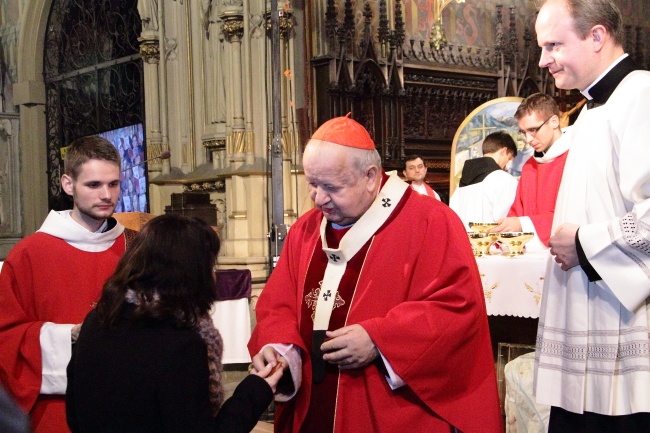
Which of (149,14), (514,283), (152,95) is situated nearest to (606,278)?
(514,283)

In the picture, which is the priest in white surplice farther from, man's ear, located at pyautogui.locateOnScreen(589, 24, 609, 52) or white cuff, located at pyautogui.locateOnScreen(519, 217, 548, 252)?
white cuff, located at pyautogui.locateOnScreen(519, 217, 548, 252)

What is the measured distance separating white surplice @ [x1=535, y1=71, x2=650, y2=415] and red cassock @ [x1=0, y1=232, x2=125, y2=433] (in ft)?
5.25

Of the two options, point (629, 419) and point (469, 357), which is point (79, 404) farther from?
point (629, 419)

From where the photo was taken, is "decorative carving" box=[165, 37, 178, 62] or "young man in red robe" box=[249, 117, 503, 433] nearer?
"young man in red robe" box=[249, 117, 503, 433]

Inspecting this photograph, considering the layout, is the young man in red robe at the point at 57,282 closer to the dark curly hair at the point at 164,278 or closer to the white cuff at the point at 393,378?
the dark curly hair at the point at 164,278

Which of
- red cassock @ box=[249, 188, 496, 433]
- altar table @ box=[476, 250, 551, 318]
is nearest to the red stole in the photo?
red cassock @ box=[249, 188, 496, 433]

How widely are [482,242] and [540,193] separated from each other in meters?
0.61

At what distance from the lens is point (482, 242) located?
421cm

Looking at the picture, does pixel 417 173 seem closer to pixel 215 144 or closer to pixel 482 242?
pixel 215 144

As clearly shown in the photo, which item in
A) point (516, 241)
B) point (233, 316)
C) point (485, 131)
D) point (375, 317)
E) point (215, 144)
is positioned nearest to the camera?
point (375, 317)

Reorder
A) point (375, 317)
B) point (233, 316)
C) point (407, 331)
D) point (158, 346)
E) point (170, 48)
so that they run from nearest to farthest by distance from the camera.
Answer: point (158, 346) → point (407, 331) → point (375, 317) → point (233, 316) → point (170, 48)

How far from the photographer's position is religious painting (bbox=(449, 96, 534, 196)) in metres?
6.03

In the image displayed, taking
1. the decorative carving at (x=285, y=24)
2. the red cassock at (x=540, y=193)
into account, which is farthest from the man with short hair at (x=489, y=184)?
the decorative carving at (x=285, y=24)

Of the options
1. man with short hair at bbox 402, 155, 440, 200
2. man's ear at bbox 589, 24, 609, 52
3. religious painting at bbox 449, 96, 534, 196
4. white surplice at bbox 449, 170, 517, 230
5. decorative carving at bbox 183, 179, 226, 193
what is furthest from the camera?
decorative carving at bbox 183, 179, 226, 193
